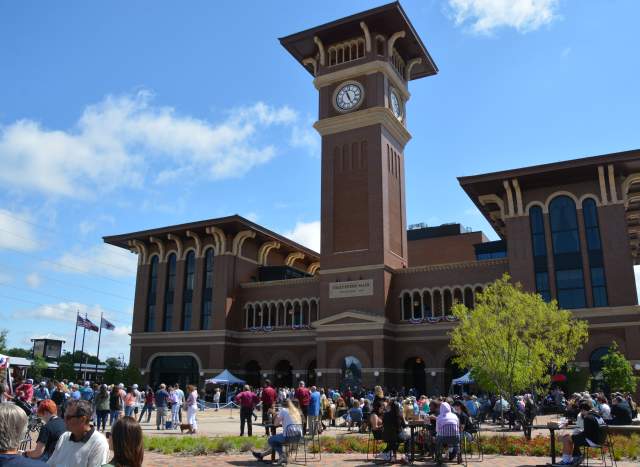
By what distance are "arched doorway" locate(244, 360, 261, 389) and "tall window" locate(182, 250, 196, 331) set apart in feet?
21.1

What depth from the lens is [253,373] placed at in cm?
5178

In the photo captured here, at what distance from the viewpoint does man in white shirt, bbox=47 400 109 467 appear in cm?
569

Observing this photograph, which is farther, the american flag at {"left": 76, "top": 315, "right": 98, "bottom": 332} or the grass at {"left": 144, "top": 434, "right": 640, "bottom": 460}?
the american flag at {"left": 76, "top": 315, "right": 98, "bottom": 332}

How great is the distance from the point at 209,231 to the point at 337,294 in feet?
47.2

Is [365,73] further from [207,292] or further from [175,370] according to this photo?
[175,370]

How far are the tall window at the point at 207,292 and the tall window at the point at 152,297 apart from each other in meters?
5.98

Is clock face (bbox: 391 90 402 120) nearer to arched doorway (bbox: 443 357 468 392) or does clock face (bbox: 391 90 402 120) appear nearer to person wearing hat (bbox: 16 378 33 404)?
arched doorway (bbox: 443 357 468 392)

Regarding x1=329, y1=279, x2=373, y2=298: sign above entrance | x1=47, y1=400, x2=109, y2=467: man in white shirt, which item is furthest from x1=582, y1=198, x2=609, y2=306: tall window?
x1=47, y1=400, x2=109, y2=467: man in white shirt

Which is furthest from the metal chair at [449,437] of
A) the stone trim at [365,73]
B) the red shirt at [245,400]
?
the stone trim at [365,73]

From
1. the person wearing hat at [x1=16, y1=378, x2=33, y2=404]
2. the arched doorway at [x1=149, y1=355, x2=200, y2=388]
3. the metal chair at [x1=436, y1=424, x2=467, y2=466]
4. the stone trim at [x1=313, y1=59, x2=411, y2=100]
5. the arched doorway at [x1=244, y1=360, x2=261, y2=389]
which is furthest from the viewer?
the arched doorway at [x1=244, y1=360, x2=261, y2=389]

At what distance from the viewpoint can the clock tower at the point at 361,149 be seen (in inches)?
1747

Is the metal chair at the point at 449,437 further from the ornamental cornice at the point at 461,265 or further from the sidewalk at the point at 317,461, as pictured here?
the ornamental cornice at the point at 461,265

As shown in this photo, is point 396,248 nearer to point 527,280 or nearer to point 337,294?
point 337,294

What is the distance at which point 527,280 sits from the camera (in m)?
38.7
